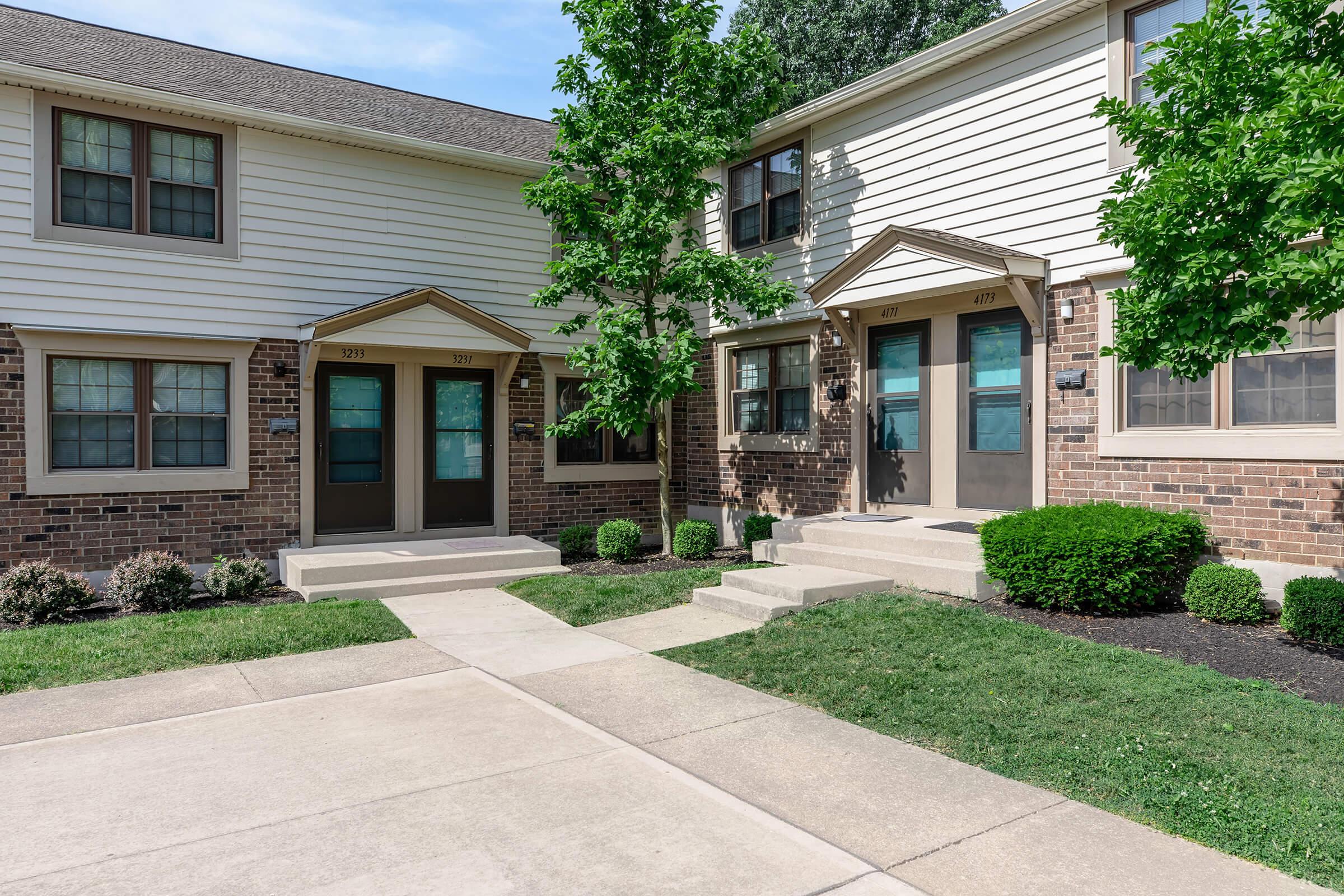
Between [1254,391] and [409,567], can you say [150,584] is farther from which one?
[1254,391]

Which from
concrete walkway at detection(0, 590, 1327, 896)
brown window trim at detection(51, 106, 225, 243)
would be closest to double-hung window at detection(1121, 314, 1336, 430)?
concrete walkway at detection(0, 590, 1327, 896)

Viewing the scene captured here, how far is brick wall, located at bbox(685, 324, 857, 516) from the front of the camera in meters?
11.0

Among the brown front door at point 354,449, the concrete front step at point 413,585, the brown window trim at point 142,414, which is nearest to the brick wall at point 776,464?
the concrete front step at point 413,585

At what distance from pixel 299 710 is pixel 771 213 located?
9260 millimetres

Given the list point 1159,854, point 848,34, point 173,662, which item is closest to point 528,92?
point 173,662

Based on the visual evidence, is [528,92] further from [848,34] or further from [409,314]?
[848,34]

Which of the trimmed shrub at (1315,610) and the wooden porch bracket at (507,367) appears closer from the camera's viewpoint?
the trimmed shrub at (1315,610)

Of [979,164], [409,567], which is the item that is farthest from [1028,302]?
[409,567]

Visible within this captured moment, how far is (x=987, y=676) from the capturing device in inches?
219

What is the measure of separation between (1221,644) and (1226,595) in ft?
2.38

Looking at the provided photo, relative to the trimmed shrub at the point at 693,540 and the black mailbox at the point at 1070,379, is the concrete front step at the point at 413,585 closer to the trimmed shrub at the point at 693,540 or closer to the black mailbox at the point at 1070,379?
the trimmed shrub at the point at 693,540

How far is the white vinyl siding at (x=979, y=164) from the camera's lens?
844cm

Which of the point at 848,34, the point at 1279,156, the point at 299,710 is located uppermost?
the point at 848,34

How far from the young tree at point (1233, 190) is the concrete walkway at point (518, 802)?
3.12 meters
